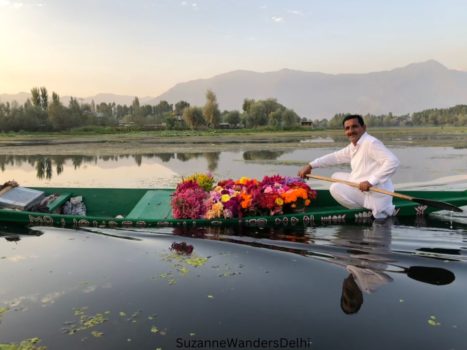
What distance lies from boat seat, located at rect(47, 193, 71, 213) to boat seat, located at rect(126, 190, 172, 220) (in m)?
1.11

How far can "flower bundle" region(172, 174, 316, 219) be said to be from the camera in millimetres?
5879

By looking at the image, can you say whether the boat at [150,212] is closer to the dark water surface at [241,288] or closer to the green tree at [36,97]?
the dark water surface at [241,288]

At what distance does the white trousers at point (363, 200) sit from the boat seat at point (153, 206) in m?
2.55

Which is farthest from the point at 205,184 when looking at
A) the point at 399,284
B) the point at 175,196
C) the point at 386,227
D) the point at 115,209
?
the point at 399,284

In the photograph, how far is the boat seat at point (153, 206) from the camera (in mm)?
6418

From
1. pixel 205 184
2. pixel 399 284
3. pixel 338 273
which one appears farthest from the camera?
pixel 205 184

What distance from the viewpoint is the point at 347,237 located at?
5.45 metres

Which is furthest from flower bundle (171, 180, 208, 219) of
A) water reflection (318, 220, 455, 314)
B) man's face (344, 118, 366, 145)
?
man's face (344, 118, 366, 145)

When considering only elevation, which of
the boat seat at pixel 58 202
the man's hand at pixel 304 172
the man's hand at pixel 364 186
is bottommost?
the boat seat at pixel 58 202

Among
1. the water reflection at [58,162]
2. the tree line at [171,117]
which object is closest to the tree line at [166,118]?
the tree line at [171,117]

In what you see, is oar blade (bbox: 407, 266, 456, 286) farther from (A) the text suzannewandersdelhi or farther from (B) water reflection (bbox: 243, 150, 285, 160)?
(B) water reflection (bbox: 243, 150, 285, 160)

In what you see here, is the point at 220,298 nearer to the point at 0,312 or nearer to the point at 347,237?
the point at 0,312

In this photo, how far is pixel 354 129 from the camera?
18.9ft

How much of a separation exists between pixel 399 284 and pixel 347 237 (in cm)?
144
